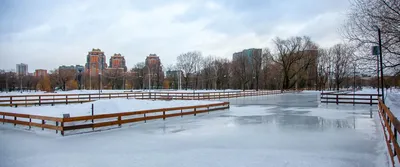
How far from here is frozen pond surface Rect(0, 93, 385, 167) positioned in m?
7.62

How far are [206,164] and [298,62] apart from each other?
7992cm

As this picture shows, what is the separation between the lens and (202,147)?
30.6ft

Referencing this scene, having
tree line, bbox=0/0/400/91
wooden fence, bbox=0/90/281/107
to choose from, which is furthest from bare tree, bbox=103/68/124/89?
wooden fence, bbox=0/90/281/107

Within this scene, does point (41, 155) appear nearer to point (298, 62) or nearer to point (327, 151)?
point (327, 151)

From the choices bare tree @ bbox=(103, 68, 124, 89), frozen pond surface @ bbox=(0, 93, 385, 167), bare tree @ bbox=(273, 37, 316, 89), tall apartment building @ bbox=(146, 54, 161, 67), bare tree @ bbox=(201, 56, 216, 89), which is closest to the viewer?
frozen pond surface @ bbox=(0, 93, 385, 167)

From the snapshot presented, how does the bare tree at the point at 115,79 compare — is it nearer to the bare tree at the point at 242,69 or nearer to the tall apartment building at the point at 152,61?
the tall apartment building at the point at 152,61

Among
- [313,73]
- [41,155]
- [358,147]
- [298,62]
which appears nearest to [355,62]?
[358,147]

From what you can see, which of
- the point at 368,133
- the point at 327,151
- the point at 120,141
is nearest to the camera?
the point at 327,151

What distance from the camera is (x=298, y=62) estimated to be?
81.8 metres

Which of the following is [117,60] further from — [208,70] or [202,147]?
[202,147]

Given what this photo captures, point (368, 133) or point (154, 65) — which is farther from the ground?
point (154, 65)

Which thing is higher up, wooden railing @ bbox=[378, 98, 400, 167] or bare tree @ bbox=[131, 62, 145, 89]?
bare tree @ bbox=[131, 62, 145, 89]

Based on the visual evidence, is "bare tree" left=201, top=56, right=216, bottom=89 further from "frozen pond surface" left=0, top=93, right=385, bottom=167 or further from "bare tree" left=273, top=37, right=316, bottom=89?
"frozen pond surface" left=0, top=93, right=385, bottom=167

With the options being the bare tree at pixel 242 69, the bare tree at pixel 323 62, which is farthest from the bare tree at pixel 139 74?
the bare tree at pixel 323 62
